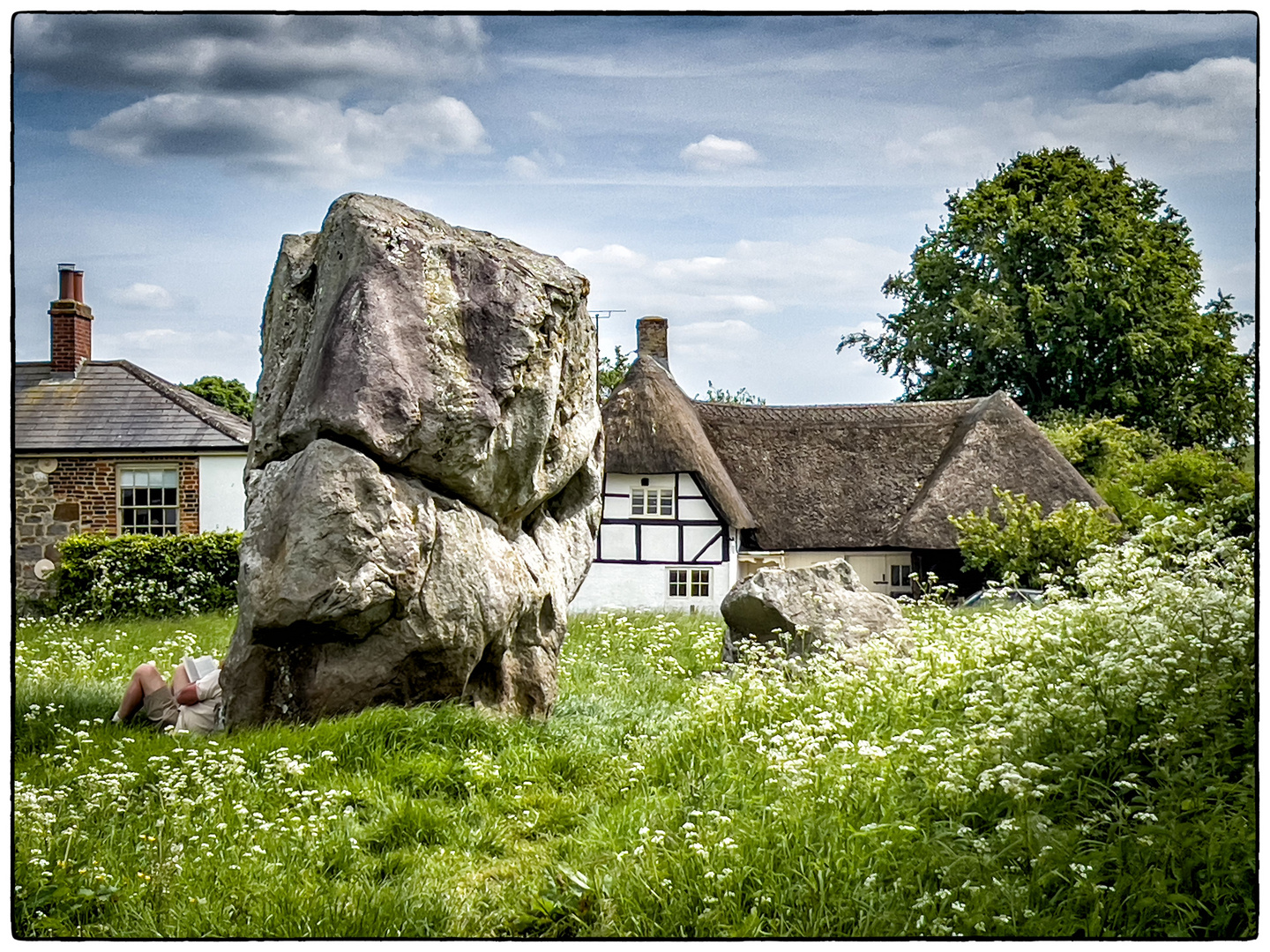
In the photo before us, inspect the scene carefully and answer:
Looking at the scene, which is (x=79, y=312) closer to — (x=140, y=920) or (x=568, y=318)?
(x=568, y=318)

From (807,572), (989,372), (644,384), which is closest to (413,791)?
(807,572)

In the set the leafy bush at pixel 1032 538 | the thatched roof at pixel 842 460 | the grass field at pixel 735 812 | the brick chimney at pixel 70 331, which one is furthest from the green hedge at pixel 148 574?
the leafy bush at pixel 1032 538

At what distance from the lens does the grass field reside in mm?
4113

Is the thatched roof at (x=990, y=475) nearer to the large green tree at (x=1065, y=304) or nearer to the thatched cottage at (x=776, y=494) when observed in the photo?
the thatched cottage at (x=776, y=494)

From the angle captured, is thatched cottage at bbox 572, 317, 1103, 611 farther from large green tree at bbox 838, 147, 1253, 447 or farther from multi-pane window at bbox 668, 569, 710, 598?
large green tree at bbox 838, 147, 1253, 447

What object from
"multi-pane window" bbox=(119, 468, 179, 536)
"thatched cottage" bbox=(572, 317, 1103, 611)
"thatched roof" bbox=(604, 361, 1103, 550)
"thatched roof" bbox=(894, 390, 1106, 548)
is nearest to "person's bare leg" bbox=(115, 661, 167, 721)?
"multi-pane window" bbox=(119, 468, 179, 536)

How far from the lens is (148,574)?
1609cm

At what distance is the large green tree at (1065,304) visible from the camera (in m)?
17.5

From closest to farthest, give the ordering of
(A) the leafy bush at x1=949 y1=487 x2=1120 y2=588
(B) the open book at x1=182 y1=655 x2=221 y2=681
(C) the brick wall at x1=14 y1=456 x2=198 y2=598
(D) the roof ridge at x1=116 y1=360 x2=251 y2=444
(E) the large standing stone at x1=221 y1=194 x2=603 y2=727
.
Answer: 1. (E) the large standing stone at x1=221 y1=194 x2=603 y2=727
2. (B) the open book at x1=182 y1=655 x2=221 y2=681
3. (A) the leafy bush at x1=949 y1=487 x2=1120 y2=588
4. (C) the brick wall at x1=14 y1=456 x2=198 y2=598
5. (D) the roof ridge at x1=116 y1=360 x2=251 y2=444

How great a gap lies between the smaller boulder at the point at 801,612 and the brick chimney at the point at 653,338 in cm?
1309

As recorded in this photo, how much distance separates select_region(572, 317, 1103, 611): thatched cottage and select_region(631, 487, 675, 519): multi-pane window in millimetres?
21

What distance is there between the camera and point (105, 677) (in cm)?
828

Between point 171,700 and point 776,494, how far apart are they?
48.3 ft

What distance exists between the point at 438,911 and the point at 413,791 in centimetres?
112
